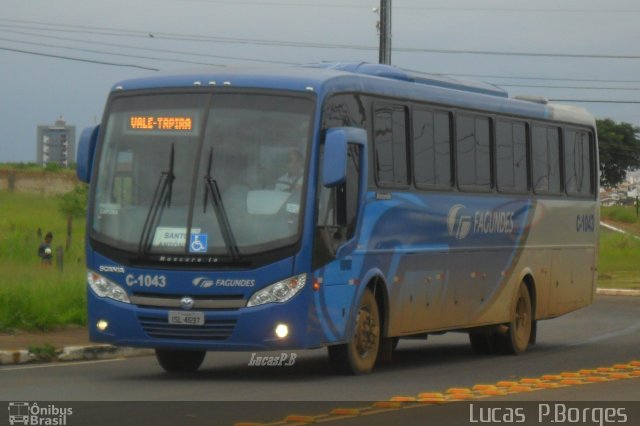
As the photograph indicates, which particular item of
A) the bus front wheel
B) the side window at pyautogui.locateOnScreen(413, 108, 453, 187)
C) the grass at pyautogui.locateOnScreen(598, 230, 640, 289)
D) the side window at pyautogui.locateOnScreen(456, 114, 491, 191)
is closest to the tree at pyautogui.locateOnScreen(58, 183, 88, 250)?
the grass at pyautogui.locateOnScreen(598, 230, 640, 289)

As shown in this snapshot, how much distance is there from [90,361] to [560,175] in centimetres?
811

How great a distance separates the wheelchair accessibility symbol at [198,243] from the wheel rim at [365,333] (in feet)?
7.11

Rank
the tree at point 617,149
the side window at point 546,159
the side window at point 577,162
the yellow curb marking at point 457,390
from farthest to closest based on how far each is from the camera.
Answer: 1. the tree at point 617,149
2. the side window at point 577,162
3. the side window at point 546,159
4. the yellow curb marking at point 457,390

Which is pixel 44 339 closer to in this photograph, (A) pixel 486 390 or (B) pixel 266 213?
(B) pixel 266 213

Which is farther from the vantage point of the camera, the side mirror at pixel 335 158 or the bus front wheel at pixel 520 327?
the bus front wheel at pixel 520 327

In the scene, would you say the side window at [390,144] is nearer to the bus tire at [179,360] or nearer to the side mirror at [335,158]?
the side mirror at [335,158]

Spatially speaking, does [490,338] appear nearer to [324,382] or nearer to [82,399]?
[324,382]

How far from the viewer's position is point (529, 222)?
2134 cm

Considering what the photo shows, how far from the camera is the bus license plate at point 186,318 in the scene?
587 inches

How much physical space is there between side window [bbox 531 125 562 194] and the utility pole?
1834cm

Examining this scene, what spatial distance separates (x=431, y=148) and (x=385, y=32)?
2326 cm

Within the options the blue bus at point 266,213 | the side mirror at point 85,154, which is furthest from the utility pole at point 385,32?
the side mirror at point 85,154

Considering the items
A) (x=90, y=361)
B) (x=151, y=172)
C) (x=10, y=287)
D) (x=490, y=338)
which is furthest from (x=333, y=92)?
(x=10, y=287)

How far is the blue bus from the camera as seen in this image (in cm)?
1495
